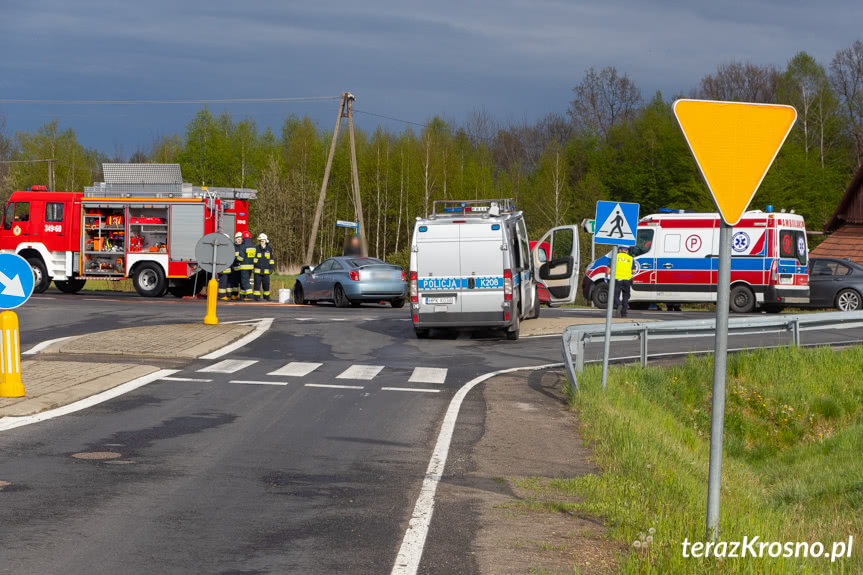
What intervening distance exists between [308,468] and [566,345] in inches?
238

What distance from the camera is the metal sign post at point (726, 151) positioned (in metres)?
5.59

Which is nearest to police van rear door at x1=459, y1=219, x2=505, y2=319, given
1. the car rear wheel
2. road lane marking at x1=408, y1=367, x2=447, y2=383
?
road lane marking at x1=408, y1=367, x2=447, y2=383

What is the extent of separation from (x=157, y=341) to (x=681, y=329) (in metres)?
8.66

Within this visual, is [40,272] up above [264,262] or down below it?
below

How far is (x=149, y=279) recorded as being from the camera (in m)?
32.5

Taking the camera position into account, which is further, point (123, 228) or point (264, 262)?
point (123, 228)

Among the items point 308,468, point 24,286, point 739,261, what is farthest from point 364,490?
point 739,261

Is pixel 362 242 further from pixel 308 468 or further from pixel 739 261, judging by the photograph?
pixel 308 468

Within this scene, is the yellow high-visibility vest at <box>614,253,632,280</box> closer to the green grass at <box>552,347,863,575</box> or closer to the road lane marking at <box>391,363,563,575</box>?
the green grass at <box>552,347,863,575</box>

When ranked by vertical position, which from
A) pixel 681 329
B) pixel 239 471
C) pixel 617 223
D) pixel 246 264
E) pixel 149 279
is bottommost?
pixel 239 471

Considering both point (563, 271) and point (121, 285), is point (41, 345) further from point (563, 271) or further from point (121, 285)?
point (121, 285)

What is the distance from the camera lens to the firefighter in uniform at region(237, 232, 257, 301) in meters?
30.2

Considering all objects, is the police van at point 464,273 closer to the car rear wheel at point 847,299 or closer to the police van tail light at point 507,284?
the police van tail light at point 507,284

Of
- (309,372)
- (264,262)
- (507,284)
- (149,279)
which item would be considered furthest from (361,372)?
(149,279)
